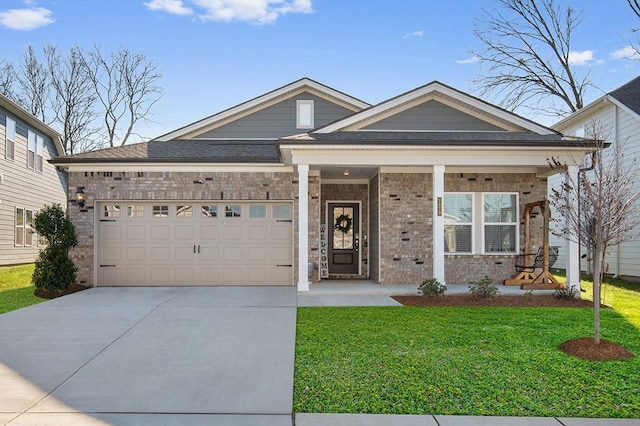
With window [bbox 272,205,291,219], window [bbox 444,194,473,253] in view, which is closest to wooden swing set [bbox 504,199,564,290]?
window [bbox 444,194,473,253]

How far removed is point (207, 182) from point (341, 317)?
5631 millimetres

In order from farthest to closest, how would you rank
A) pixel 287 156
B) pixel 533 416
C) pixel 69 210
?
pixel 69 210, pixel 287 156, pixel 533 416

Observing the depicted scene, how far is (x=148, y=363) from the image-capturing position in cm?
541

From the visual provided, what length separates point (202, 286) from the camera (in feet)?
37.9

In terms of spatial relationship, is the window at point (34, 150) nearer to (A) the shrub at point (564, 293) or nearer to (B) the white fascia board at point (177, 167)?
(B) the white fascia board at point (177, 167)

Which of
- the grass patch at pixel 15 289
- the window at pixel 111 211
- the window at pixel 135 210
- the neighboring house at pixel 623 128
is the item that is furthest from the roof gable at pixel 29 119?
the neighboring house at pixel 623 128

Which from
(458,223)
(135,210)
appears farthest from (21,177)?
(458,223)

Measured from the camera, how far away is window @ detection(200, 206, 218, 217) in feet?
38.5

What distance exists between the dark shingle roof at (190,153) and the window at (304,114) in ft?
3.51

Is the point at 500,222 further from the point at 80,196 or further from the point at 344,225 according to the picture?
the point at 80,196

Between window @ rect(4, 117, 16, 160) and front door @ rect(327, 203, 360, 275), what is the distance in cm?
1179

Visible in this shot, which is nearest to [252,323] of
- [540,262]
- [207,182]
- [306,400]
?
[306,400]

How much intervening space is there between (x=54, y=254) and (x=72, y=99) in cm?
2117

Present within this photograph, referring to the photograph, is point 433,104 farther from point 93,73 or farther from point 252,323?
point 93,73
